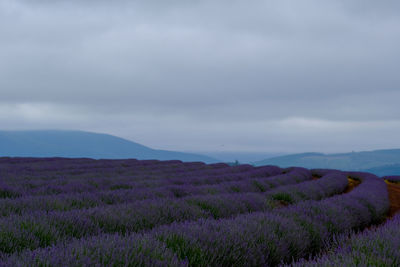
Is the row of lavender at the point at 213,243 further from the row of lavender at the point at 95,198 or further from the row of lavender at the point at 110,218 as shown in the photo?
the row of lavender at the point at 95,198

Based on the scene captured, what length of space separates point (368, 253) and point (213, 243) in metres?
1.29

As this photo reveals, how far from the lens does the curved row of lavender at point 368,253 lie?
214 cm

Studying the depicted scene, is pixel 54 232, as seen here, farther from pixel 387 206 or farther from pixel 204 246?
pixel 387 206

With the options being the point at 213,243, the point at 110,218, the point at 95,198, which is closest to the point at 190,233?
the point at 213,243

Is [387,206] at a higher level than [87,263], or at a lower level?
lower

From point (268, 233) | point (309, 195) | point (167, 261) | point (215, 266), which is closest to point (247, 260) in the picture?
point (215, 266)

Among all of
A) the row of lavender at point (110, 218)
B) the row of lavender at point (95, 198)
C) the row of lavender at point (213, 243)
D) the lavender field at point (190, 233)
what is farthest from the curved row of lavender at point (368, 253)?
the row of lavender at point (95, 198)

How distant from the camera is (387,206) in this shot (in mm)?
7230

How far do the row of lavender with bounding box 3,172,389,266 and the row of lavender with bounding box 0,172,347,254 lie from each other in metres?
0.40

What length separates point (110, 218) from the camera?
3922 mm

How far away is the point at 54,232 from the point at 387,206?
7.25 meters

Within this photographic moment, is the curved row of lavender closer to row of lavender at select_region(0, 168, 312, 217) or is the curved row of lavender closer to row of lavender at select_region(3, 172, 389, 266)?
row of lavender at select_region(3, 172, 389, 266)

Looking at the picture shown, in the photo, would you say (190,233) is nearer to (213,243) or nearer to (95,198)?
(213,243)

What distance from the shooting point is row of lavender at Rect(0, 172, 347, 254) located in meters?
3.06
